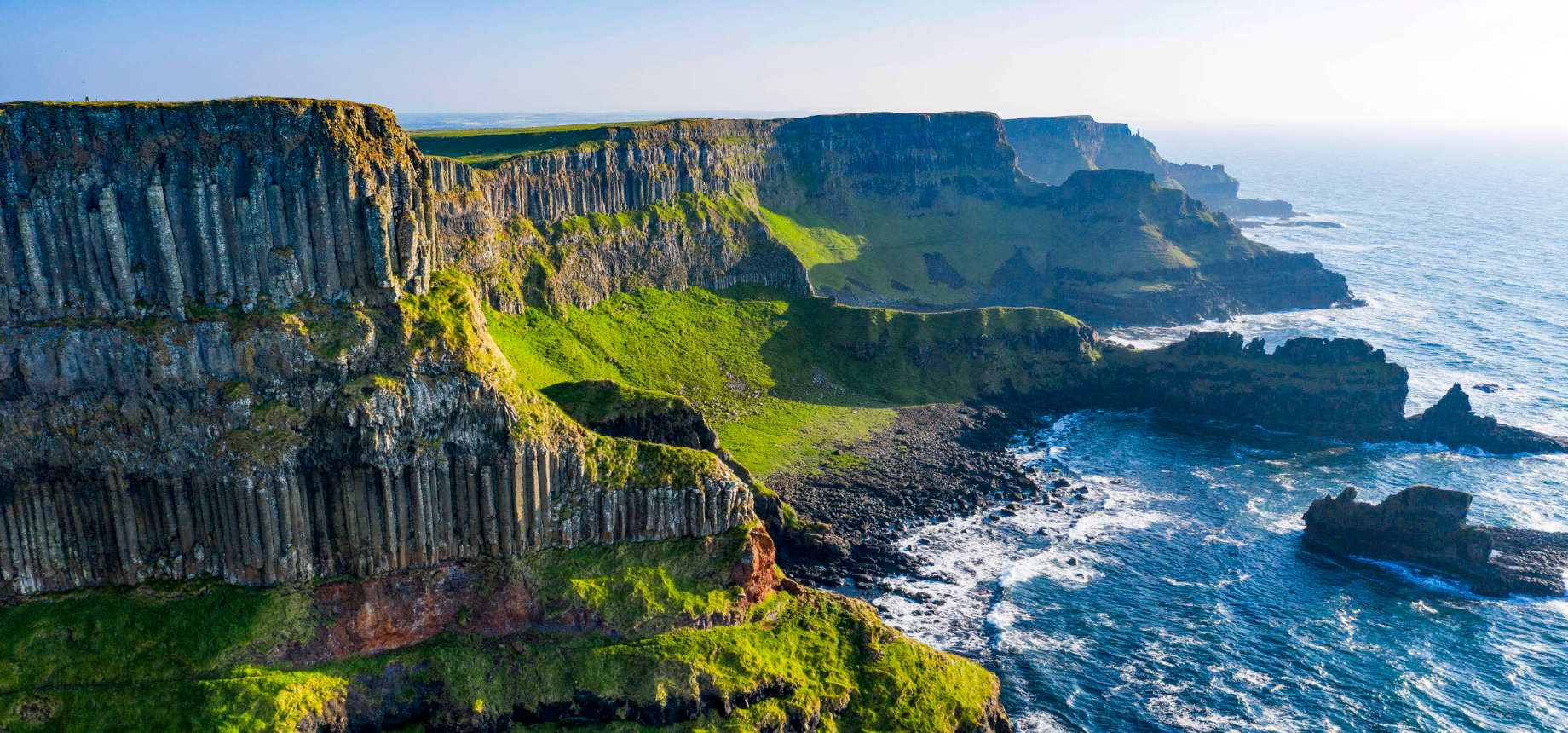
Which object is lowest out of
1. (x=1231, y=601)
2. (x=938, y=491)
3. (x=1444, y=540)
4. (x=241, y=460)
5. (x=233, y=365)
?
(x=1231, y=601)

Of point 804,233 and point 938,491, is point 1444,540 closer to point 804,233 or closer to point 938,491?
point 938,491

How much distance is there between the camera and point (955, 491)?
3792 inches

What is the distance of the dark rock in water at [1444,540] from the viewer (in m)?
77.8

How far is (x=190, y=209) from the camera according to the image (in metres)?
46.3

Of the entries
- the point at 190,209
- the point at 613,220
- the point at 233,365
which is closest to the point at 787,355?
the point at 613,220

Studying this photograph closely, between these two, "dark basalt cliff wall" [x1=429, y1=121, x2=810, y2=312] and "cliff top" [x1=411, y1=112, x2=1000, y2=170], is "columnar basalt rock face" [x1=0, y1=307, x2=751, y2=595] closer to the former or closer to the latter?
"dark basalt cliff wall" [x1=429, y1=121, x2=810, y2=312]

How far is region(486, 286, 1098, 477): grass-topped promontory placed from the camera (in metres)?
104

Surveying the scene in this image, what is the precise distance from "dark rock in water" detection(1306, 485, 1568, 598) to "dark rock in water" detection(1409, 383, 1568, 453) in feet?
78.4

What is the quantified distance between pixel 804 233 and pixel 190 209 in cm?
13490

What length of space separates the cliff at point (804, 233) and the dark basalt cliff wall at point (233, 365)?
4939 cm

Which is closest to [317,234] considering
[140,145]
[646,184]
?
[140,145]

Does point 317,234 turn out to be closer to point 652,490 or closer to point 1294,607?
point 652,490

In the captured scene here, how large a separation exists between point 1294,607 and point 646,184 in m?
94.1

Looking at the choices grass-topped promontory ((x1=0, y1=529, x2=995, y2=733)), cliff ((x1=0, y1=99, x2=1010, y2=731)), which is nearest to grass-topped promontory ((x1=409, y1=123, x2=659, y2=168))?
cliff ((x1=0, y1=99, x2=1010, y2=731))
